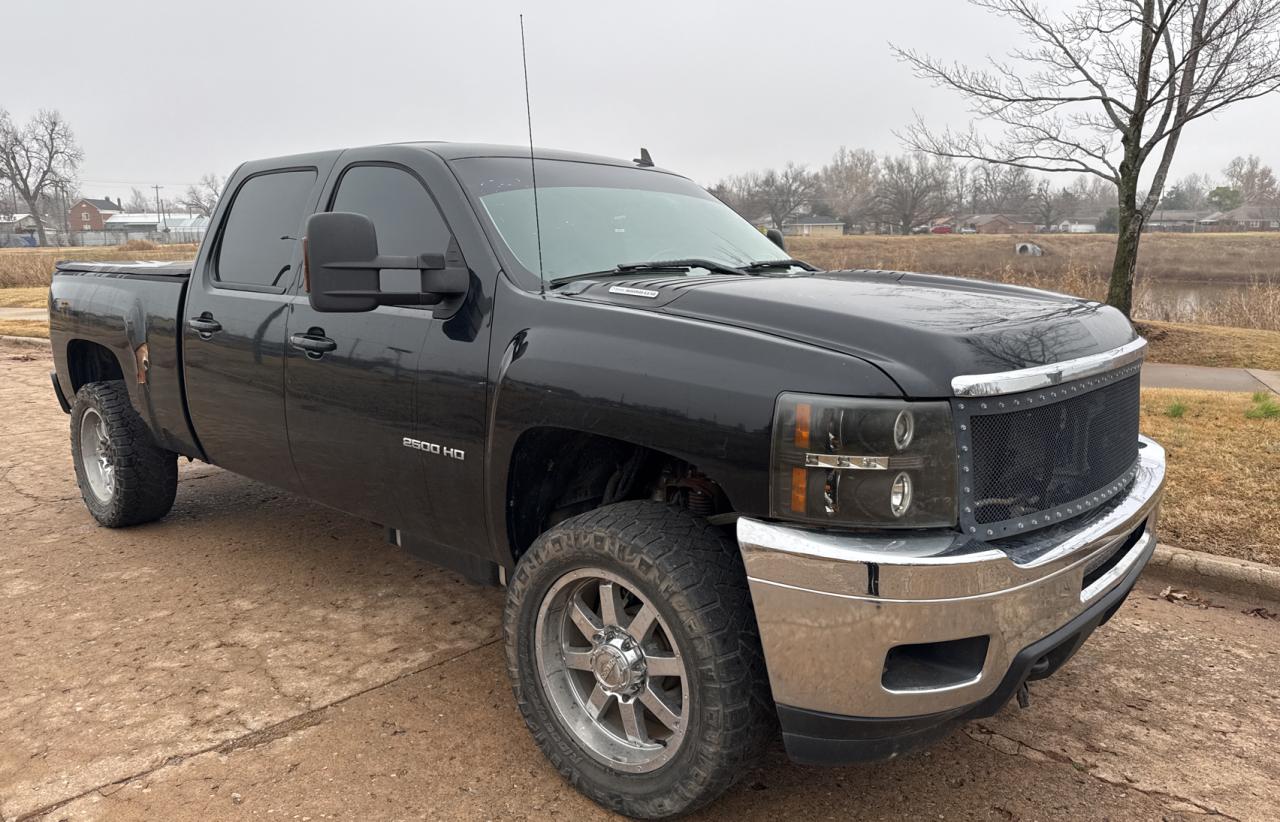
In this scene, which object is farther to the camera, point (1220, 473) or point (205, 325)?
point (1220, 473)

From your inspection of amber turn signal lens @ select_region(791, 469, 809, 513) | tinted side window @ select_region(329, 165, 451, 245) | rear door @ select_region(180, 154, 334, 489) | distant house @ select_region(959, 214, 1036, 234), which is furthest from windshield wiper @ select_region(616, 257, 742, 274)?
distant house @ select_region(959, 214, 1036, 234)

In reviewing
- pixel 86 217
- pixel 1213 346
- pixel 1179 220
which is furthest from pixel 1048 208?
pixel 86 217

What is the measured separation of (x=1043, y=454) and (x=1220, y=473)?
156 inches

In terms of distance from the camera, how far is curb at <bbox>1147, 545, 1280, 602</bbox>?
434 cm

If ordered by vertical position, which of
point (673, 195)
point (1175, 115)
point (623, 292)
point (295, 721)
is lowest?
point (295, 721)

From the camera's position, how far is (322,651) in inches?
150

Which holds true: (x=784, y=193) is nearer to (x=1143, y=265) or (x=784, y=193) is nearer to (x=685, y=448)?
(x=1143, y=265)

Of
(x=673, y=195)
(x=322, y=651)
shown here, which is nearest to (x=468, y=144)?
(x=673, y=195)

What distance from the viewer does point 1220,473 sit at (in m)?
5.71

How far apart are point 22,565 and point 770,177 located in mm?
55523

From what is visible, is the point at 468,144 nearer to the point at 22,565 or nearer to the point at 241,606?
the point at 241,606

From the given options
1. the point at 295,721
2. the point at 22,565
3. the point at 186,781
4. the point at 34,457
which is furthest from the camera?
the point at 34,457

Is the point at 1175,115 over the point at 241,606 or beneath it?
over

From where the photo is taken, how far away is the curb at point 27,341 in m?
13.9
